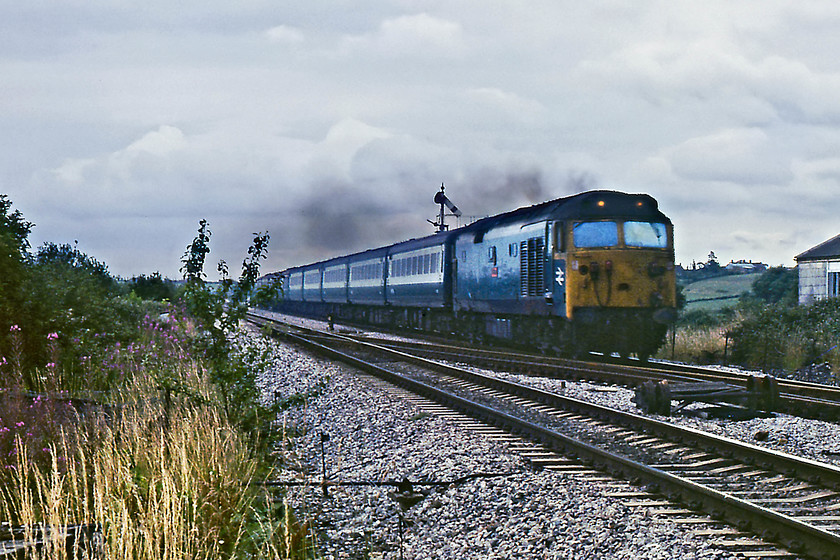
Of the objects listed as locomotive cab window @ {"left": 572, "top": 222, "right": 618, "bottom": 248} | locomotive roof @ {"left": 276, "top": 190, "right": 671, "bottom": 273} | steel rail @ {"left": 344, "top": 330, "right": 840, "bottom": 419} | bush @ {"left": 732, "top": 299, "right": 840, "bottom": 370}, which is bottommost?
steel rail @ {"left": 344, "top": 330, "right": 840, "bottom": 419}

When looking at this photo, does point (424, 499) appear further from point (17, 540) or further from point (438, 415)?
point (438, 415)

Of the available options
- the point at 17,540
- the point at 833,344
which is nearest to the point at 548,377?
the point at 833,344

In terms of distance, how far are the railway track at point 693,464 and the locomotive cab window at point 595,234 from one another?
16.7 ft

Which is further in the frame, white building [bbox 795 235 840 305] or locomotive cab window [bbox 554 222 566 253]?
white building [bbox 795 235 840 305]

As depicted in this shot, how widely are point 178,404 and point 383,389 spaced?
544cm

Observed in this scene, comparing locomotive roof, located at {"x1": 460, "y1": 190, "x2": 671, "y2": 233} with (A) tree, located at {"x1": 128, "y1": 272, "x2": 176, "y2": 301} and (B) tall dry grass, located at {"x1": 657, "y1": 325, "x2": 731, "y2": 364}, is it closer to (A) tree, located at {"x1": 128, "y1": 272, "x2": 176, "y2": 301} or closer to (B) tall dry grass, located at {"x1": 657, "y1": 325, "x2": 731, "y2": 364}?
(B) tall dry grass, located at {"x1": 657, "y1": 325, "x2": 731, "y2": 364}

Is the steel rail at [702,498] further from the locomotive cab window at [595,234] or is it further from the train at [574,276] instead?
the locomotive cab window at [595,234]

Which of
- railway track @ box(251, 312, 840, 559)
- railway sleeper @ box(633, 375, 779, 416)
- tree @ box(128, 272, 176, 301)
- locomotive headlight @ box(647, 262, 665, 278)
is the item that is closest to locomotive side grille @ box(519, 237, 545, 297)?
locomotive headlight @ box(647, 262, 665, 278)

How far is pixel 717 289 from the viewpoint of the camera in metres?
75.6

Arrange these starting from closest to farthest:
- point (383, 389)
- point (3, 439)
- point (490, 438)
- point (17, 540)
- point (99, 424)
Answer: point (17, 540) → point (3, 439) → point (99, 424) → point (490, 438) → point (383, 389)

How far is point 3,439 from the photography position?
8.00 metres

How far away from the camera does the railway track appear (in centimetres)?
594

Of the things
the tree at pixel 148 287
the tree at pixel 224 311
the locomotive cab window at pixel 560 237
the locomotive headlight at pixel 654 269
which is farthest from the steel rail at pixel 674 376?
the tree at pixel 148 287

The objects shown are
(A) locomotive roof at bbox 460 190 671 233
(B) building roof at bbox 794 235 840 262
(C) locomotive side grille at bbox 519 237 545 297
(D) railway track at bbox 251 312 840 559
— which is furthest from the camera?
(B) building roof at bbox 794 235 840 262
